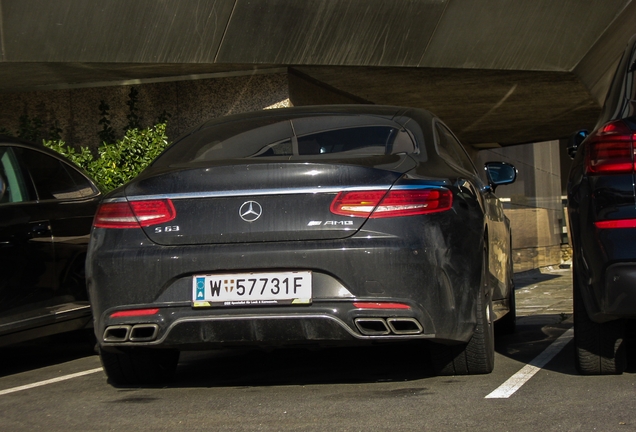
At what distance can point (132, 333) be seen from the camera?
4.62 m

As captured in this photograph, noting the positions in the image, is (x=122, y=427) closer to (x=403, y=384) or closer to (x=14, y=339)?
(x=403, y=384)

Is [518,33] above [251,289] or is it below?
above

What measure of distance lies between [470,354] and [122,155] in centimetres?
718

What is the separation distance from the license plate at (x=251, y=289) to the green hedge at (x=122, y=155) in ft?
22.9

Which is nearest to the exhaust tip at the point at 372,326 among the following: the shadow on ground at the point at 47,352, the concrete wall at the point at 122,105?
the shadow on ground at the point at 47,352

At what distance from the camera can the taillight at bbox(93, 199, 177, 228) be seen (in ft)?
15.2

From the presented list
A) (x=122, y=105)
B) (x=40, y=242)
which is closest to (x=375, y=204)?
(x=40, y=242)

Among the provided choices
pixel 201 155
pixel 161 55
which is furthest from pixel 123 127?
pixel 201 155

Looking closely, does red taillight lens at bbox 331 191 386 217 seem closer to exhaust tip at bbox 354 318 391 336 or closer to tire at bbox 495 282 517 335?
exhaust tip at bbox 354 318 391 336

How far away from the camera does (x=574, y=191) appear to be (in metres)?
4.98

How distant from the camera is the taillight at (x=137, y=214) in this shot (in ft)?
15.2

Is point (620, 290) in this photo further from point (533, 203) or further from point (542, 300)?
point (533, 203)

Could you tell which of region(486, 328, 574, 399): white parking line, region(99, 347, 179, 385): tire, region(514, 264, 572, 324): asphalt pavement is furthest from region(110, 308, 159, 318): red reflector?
region(514, 264, 572, 324): asphalt pavement

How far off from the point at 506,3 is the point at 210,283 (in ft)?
26.5
